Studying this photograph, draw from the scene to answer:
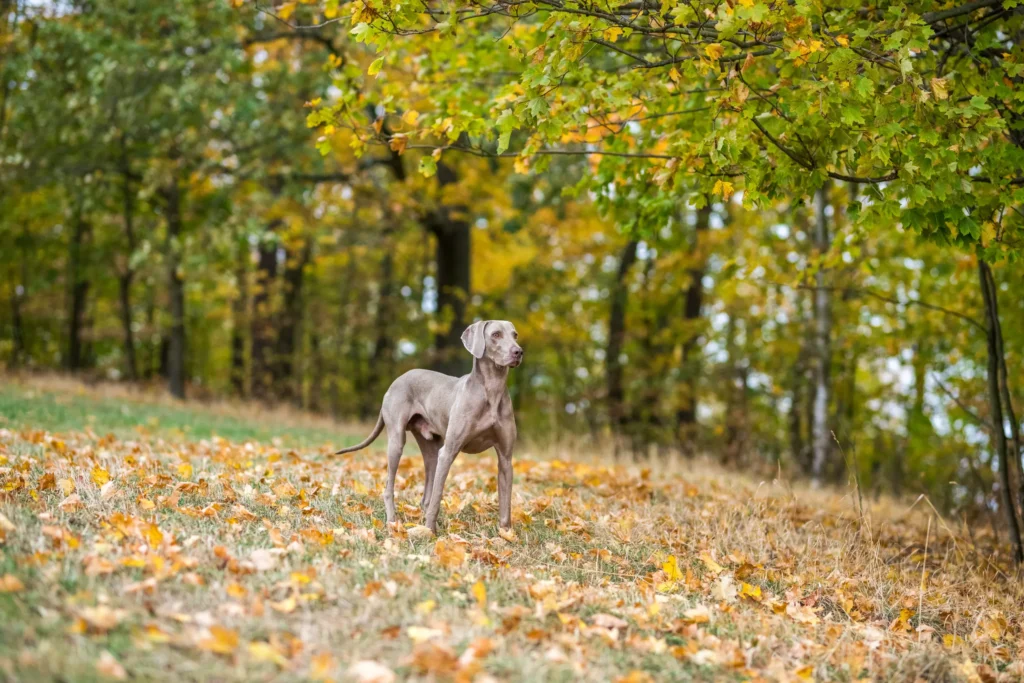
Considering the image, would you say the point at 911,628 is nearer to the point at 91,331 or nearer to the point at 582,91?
the point at 582,91

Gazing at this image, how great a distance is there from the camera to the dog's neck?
4930 millimetres

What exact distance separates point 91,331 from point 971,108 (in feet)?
83.1

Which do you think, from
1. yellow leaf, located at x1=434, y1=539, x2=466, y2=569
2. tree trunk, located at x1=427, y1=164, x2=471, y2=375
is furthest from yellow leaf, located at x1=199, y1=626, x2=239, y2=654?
tree trunk, located at x1=427, y1=164, x2=471, y2=375

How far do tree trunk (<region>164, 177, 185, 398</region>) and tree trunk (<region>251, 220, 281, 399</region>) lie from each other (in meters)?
2.37

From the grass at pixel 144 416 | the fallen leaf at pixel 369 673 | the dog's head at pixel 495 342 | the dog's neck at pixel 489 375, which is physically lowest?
the grass at pixel 144 416

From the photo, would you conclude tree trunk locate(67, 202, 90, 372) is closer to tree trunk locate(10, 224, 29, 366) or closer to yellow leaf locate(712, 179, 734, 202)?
tree trunk locate(10, 224, 29, 366)

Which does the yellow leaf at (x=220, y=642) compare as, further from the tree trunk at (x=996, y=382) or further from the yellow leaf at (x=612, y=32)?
the tree trunk at (x=996, y=382)

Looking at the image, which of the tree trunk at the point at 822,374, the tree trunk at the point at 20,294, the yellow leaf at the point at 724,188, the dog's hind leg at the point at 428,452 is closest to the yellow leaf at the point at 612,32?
the yellow leaf at the point at 724,188

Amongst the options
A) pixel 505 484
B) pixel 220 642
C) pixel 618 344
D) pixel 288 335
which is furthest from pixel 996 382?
pixel 288 335

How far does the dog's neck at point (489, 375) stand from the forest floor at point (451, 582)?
38.8 inches

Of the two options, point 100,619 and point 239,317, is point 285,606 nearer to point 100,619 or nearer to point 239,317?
point 100,619

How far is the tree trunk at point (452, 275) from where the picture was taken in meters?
14.7

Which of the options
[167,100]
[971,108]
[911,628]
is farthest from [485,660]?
[167,100]

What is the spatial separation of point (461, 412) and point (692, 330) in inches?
492
